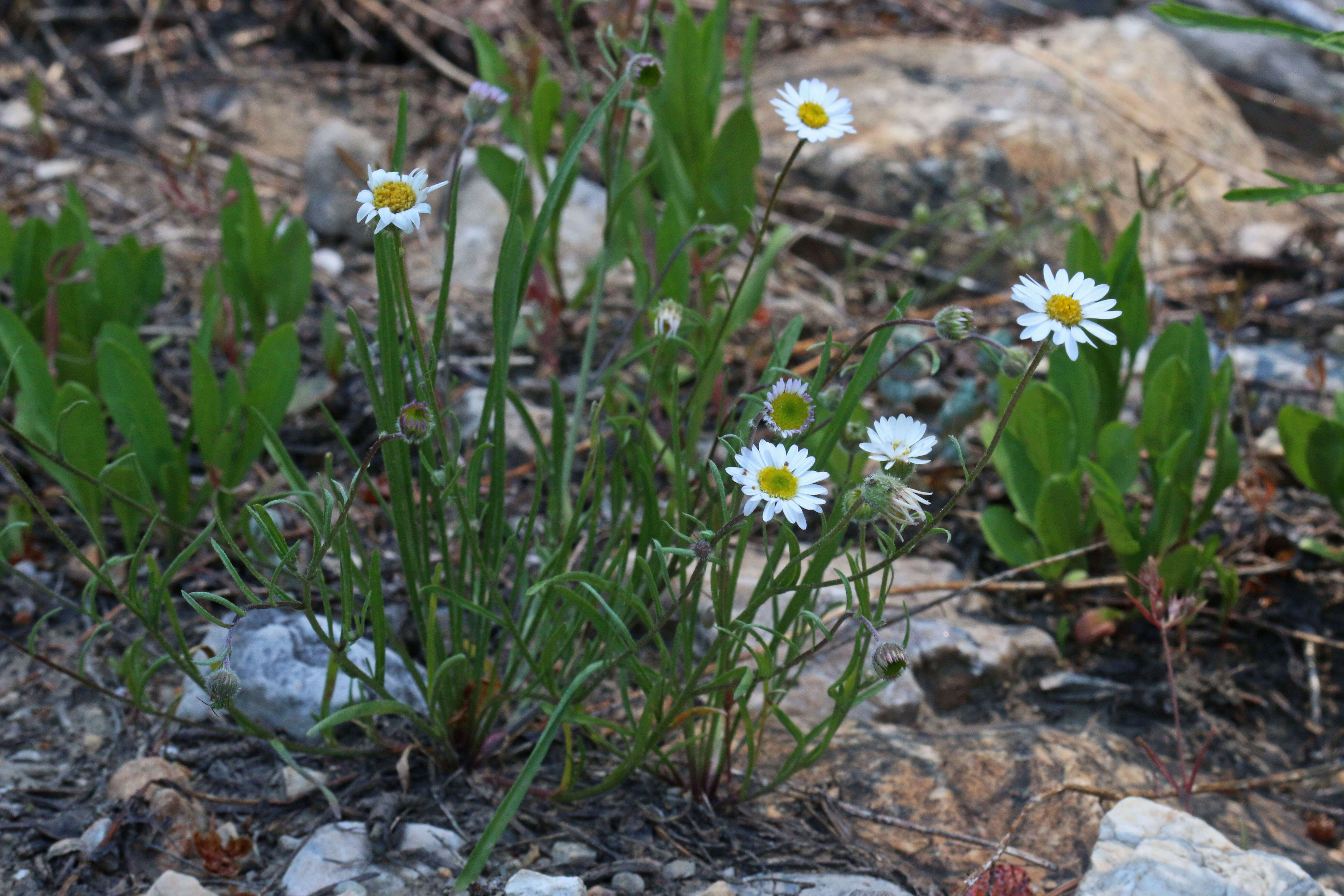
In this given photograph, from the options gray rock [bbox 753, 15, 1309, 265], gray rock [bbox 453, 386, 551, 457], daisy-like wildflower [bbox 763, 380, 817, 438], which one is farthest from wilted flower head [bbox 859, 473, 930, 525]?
gray rock [bbox 753, 15, 1309, 265]

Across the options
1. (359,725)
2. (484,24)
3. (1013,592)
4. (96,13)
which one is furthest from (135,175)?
(1013,592)

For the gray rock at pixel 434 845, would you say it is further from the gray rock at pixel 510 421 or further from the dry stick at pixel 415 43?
the dry stick at pixel 415 43

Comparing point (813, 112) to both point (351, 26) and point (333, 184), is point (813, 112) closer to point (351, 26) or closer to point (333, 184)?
point (333, 184)

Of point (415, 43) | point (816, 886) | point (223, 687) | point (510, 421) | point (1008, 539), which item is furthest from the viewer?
point (415, 43)

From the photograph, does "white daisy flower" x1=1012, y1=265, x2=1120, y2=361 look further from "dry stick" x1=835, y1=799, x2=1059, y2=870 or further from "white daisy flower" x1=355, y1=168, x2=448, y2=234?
"dry stick" x1=835, y1=799, x2=1059, y2=870

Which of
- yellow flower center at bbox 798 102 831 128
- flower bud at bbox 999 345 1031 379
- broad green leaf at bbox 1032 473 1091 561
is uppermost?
yellow flower center at bbox 798 102 831 128

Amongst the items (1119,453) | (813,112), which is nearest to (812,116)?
(813,112)

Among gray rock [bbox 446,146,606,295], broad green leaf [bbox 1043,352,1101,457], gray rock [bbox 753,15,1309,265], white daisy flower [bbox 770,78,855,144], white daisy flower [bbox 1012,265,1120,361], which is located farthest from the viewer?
gray rock [bbox 753,15,1309,265]
